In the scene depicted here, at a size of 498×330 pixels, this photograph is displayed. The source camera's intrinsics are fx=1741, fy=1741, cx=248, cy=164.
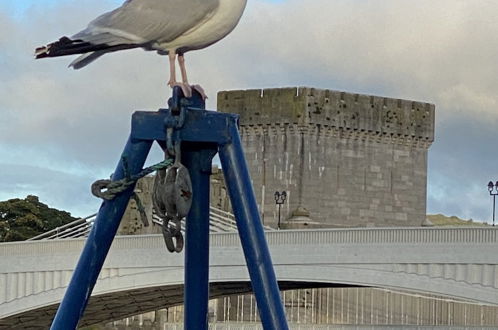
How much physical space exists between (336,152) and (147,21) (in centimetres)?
6087

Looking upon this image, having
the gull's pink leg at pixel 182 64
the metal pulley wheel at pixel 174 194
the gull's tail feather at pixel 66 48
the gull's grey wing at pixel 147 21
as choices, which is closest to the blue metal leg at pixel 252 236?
the metal pulley wheel at pixel 174 194

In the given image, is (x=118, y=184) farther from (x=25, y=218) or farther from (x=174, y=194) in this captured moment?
(x=25, y=218)

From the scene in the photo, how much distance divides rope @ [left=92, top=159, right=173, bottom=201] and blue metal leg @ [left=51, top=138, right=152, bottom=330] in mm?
64

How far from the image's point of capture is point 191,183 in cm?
1223

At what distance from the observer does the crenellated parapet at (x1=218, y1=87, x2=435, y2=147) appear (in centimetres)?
7094

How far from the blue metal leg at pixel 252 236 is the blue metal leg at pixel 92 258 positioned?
2.05 ft

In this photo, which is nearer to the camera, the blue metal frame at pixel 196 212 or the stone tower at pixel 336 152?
the blue metal frame at pixel 196 212

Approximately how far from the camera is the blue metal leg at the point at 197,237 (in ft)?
40.3

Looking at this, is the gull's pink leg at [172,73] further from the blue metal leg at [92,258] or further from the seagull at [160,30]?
the blue metal leg at [92,258]

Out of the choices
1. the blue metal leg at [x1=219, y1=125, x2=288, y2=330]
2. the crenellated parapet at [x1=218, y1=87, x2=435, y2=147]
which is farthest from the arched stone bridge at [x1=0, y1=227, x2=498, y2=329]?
the crenellated parapet at [x1=218, y1=87, x2=435, y2=147]

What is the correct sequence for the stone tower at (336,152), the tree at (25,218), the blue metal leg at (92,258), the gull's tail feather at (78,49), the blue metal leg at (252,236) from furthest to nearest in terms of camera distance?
the stone tower at (336,152) < the tree at (25,218) < the gull's tail feather at (78,49) < the blue metal leg at (92,258) < the blue metal leg at (252,236)

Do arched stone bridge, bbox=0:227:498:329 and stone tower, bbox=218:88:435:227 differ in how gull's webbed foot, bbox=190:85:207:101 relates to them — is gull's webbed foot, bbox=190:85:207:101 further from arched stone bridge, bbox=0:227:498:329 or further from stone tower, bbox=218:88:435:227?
stone tower, bbox=218:88:435:227

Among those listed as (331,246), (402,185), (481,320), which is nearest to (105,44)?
(331,246)

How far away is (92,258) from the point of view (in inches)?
475
